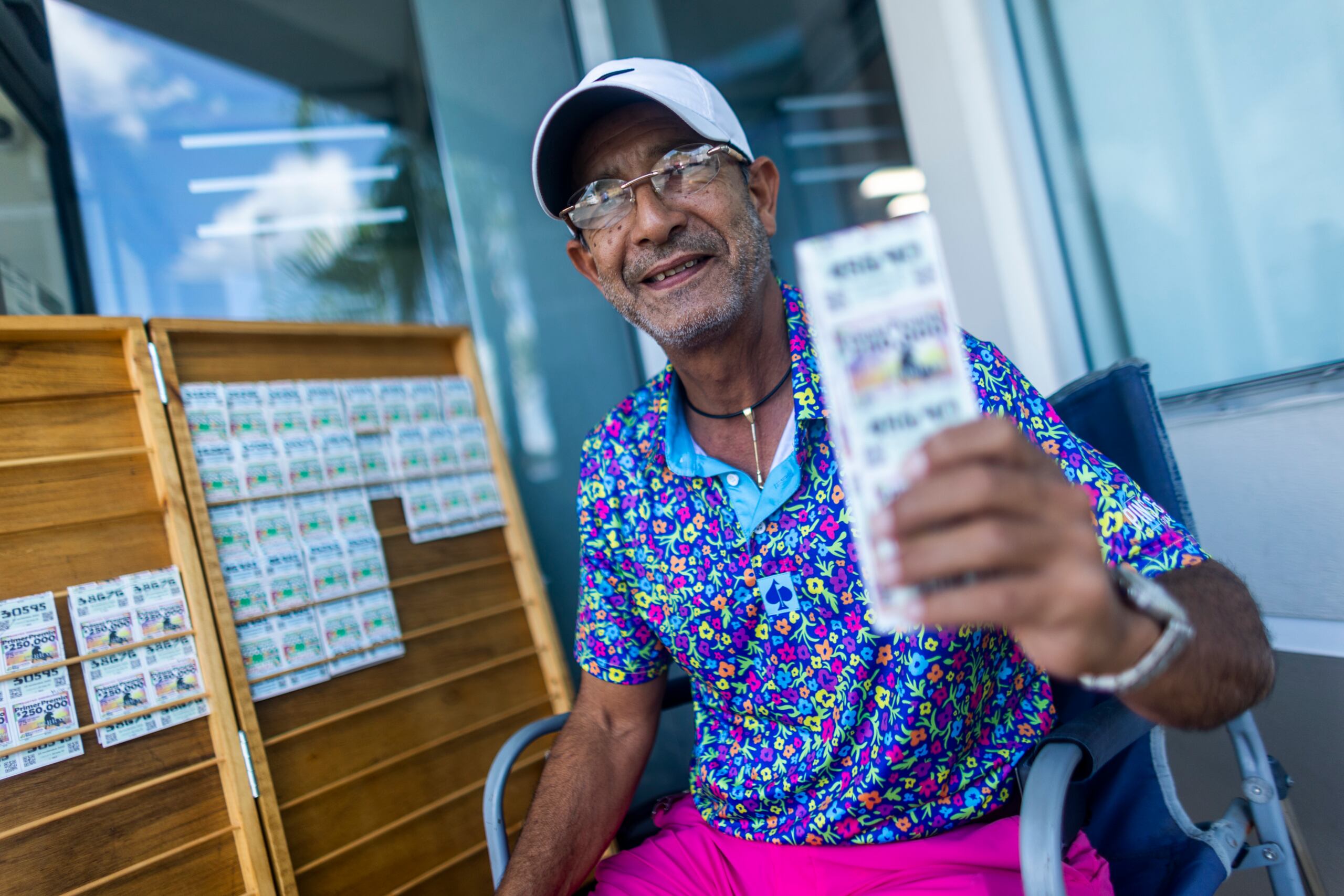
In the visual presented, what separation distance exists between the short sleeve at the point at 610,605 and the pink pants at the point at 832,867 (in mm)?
289

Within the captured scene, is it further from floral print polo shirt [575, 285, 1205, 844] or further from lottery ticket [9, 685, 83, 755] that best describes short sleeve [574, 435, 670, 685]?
lottery ticket [9, 685, 83, 755]

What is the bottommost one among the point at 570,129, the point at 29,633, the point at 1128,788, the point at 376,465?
the point at 1128,788

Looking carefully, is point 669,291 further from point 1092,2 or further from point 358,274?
point 358,274

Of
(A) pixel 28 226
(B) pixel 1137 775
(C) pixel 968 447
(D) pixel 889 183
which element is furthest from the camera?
(D) pixel 889 183

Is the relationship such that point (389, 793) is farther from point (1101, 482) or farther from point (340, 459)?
point (1101, 482)

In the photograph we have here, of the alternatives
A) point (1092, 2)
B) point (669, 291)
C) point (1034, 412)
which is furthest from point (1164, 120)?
point (669, 291)

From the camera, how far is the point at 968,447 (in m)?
0.58

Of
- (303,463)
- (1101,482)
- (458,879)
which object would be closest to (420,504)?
(303,463)

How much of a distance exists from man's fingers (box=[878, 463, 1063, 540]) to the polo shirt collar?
71 centimetres

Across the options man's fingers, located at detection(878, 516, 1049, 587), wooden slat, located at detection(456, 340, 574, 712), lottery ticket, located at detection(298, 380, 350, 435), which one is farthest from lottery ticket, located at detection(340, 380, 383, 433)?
man's fingers, located at detection(878, 516, 1049, 587)

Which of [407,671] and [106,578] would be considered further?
[407,671]

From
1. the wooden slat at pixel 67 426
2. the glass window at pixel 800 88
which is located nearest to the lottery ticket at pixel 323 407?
the wooden slat at pixel 67 426

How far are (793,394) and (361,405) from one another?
1.27 m

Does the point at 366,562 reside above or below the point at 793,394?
below
